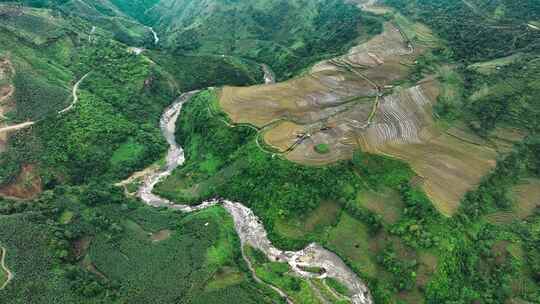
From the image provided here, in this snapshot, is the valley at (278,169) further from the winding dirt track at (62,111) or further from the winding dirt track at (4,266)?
the winding dirt track at (62,111)

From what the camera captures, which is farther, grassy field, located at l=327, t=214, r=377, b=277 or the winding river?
grassy field, located at l=327, t=214, r=377, b=277

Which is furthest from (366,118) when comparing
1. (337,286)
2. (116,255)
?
(116,255)

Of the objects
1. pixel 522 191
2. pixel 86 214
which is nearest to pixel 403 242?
pixel 522 191

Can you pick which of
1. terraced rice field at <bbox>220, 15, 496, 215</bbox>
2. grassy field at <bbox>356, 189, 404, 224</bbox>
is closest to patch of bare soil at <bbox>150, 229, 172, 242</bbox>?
terraced rice field at <bbox>220, 15, 496, 215</bbox>

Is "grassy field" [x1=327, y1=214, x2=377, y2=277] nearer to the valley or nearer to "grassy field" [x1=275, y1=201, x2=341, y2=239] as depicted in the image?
the valley

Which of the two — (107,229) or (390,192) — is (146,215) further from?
(390,192)
